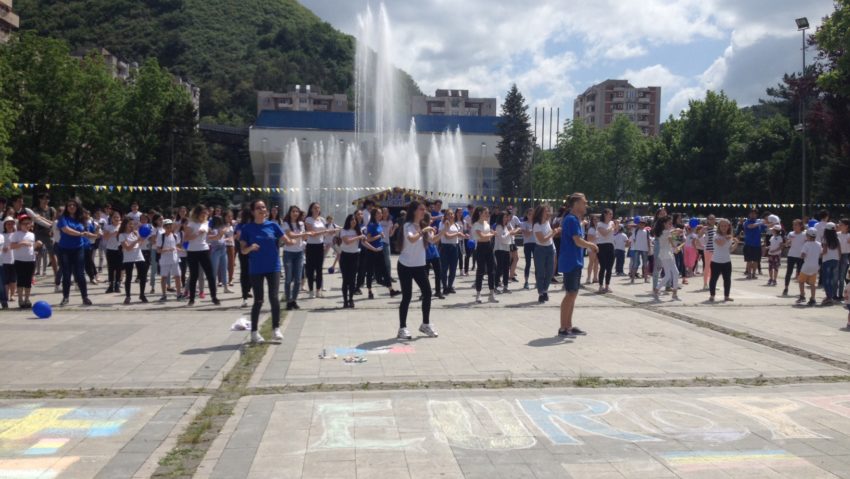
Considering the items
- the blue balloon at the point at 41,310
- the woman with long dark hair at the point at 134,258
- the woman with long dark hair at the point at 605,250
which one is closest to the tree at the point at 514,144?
the woman with long dark hair at the point at 605,250

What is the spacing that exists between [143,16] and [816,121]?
5766 inches

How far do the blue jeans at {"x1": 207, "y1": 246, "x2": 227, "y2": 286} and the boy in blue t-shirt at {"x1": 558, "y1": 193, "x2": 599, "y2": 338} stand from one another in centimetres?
704

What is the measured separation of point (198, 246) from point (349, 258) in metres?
2.72

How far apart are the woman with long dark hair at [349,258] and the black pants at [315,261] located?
659mm

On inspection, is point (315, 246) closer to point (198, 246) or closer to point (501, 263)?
point (198, 246)

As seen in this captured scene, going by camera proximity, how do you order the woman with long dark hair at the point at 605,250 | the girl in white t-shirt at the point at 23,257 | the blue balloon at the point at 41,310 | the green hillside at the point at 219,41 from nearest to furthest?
the blue balloon at the point at 41,310
the girl in white t-shirt at the point at 23,257
the woman with long dark hair at the point at 605,250
the green hillside at the point at 219,41

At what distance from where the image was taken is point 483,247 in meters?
15.1

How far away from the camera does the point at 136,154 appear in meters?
55.7

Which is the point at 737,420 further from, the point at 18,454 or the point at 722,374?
the point at 18,454

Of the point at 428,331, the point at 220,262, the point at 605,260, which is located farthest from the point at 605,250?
the point at 220,262

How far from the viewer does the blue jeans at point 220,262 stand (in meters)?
15.0

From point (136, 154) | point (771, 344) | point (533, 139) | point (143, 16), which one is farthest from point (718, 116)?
point (143, 16)

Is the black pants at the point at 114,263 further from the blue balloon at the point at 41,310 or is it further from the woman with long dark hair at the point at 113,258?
the blue balloon at the point at 41,310

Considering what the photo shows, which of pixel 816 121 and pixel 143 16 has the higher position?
pixel 143 16
